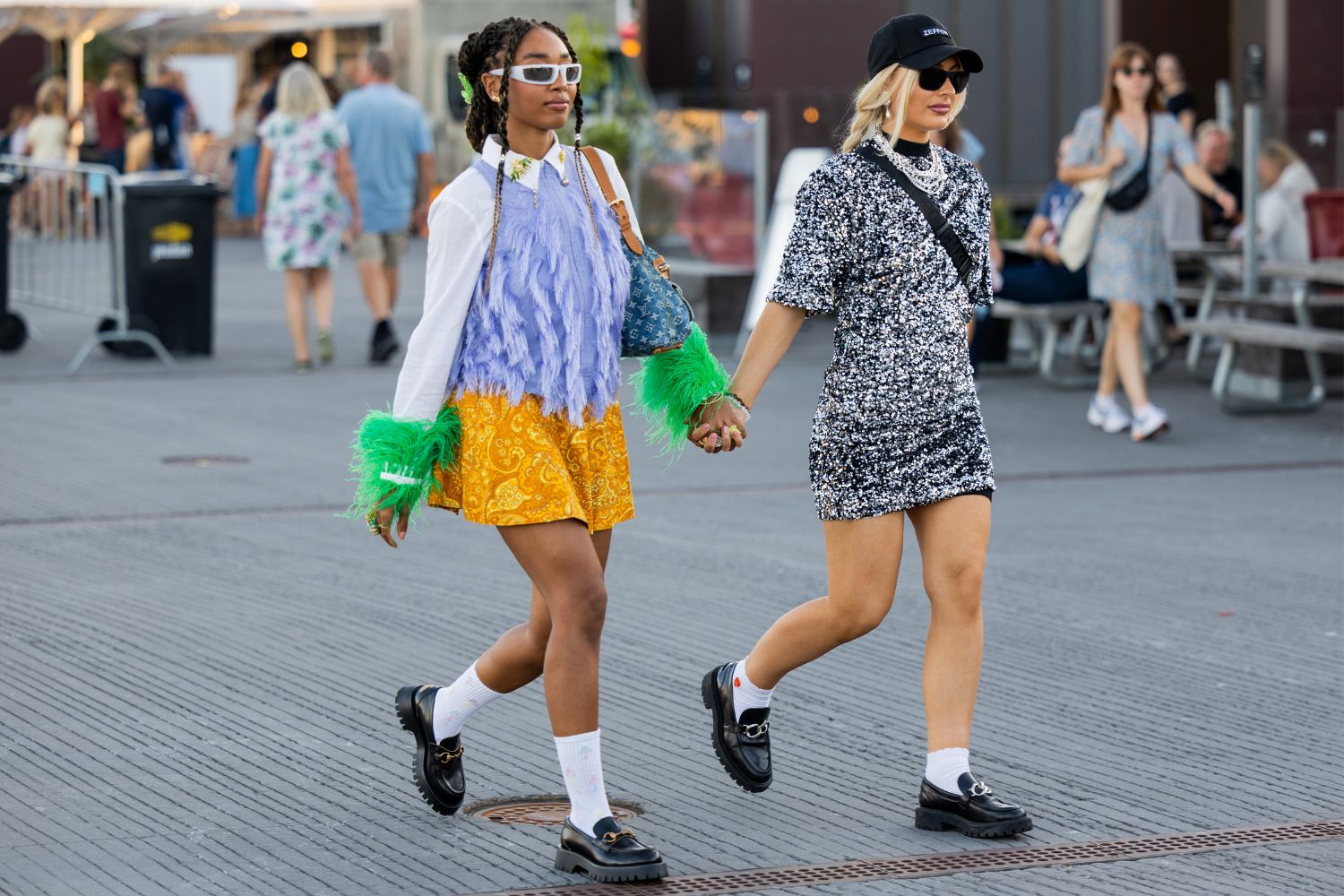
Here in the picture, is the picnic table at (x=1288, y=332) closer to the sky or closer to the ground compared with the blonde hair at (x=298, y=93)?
closer to the ground

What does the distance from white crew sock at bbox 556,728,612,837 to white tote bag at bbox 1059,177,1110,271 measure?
7.23 meters

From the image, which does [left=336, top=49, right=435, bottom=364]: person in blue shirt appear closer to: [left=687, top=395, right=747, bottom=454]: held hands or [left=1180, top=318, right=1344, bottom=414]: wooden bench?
[left=1180, top=318, right=1344, bottom=414]: wooden bench

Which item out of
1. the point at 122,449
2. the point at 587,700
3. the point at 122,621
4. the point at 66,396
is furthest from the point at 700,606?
the point at 66,396

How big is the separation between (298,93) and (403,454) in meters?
9.39

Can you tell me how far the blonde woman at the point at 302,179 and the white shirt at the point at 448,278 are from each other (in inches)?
362

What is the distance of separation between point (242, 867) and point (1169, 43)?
2235cm

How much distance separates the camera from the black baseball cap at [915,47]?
192 inches

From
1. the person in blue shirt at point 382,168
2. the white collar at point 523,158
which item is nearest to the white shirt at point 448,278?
the white collar at point 523,158

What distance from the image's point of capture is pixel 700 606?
730 cm

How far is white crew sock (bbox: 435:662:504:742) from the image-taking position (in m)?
4.96

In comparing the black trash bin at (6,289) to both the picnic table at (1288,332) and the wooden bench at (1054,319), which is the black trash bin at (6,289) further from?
the picnic table at (1288,332)

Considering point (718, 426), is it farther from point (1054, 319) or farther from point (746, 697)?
point (1054, 319)

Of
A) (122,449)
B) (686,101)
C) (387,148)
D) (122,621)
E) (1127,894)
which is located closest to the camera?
(1127,894)

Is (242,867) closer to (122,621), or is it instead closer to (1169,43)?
(122,621)
